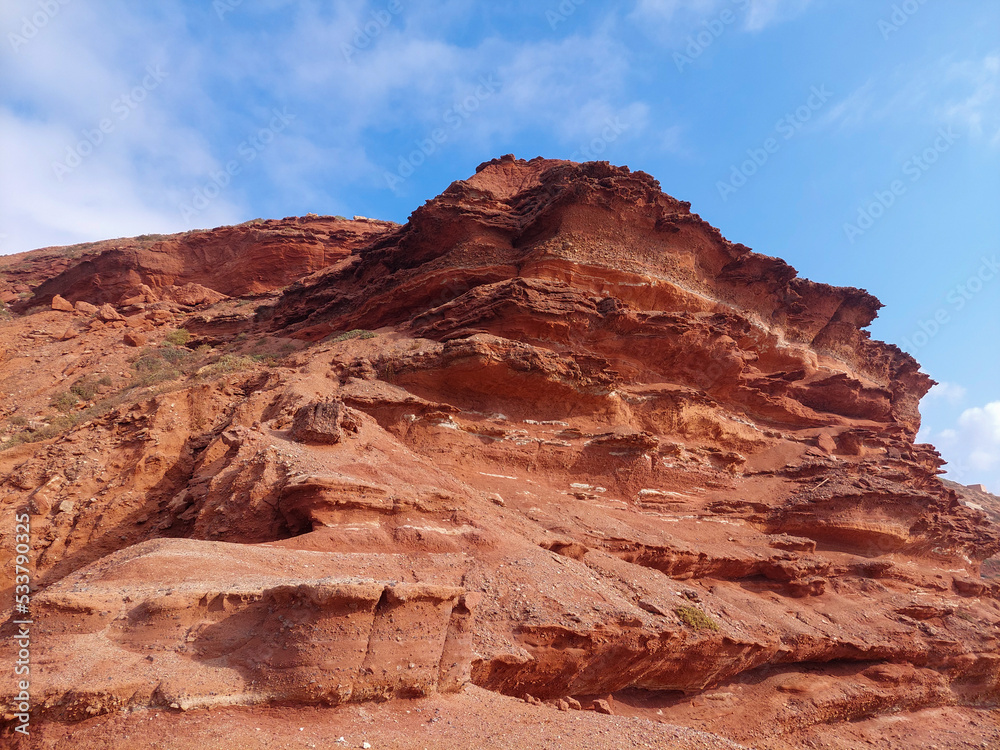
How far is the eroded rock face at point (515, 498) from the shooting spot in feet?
17.8

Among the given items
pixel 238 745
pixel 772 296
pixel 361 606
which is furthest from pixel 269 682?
pixel 772 296

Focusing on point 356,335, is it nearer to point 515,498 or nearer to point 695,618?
point 515,498

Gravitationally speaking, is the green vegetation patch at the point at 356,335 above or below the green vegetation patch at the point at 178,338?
above

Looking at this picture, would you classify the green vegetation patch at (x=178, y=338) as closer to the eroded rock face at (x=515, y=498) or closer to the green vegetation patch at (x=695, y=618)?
the eroded rock face at (x=515, y=498)

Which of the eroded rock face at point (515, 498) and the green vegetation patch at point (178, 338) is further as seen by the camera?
the green vegetation patch at point (178, 338)

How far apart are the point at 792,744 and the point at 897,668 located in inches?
171

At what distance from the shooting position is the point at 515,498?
11539mm

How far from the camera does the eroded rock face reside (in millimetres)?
5438

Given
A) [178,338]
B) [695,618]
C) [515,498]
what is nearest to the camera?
[695,618]

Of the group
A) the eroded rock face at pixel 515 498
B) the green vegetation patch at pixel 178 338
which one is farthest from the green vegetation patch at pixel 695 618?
the green vegetation patch at pixel 178 338

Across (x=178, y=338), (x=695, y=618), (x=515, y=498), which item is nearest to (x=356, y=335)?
(x=515, y=498)

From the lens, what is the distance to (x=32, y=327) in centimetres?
2317

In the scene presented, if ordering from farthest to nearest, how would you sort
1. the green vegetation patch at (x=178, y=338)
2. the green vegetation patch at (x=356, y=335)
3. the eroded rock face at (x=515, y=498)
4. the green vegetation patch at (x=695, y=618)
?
Result: 1. the green vegetation patch at (x=178, y=338)
2. the green vegetation patch at (x=356, y=335)
3. the green vegetation patch at (x=695, y=618)
4. the eroded rock face at (x=515, y=498)

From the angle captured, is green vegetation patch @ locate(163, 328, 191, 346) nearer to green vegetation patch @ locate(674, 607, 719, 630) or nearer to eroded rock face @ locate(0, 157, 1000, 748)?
eroded rock face @ locate(0, 157, 1000, 748)
